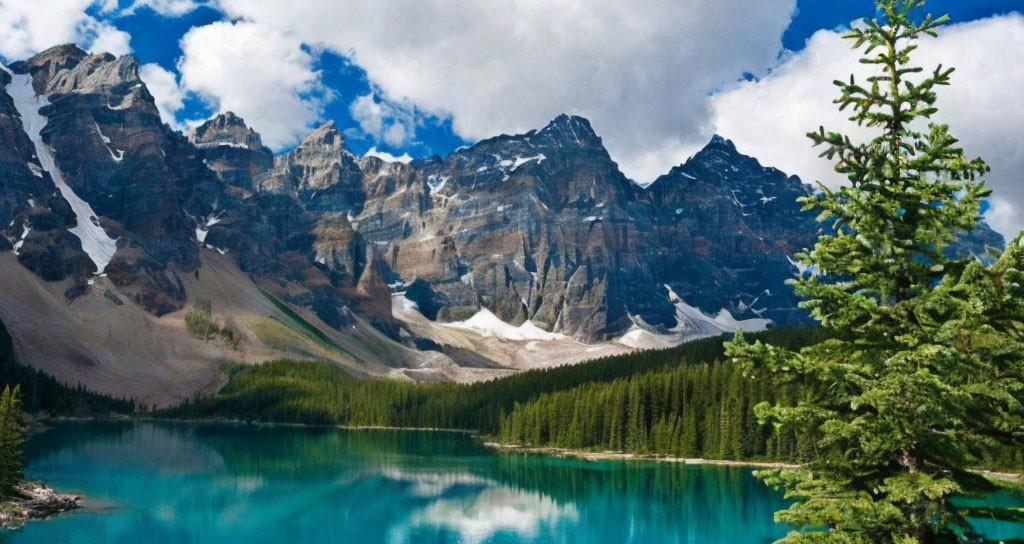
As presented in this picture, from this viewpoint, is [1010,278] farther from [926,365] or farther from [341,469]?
[341,469]

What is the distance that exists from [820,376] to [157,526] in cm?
6092

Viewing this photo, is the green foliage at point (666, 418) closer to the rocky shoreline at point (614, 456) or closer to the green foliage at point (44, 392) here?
the rocky shoreline at point (614, 456)

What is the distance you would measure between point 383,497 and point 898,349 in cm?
7499

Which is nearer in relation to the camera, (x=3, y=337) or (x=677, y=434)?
(x=677, y=434)

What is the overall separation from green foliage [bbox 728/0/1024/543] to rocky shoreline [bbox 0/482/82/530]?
56.3 m

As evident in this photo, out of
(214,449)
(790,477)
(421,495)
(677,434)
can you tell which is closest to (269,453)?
(214,449)

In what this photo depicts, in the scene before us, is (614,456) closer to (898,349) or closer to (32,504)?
(32,504)

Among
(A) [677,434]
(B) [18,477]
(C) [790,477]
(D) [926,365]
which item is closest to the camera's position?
(D) [926,365]

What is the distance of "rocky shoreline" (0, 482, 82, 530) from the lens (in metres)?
55.3

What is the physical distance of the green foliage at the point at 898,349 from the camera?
11625mm

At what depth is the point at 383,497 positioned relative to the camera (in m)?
82.2

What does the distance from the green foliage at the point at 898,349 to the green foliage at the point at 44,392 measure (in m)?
186

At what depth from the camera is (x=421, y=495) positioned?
84.1 metres

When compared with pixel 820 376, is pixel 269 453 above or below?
below
